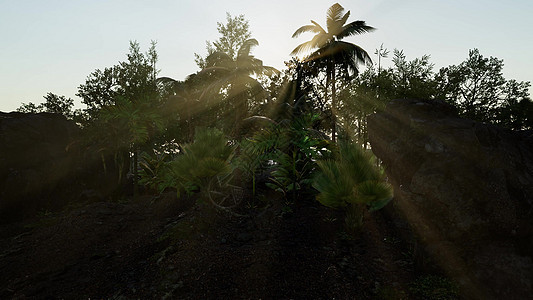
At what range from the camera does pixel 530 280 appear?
10.5 ft

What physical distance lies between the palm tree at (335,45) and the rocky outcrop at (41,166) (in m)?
14.9

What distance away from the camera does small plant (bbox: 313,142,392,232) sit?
432cm

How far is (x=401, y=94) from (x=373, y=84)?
2555mm

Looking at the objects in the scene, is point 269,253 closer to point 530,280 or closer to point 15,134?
point 530,280

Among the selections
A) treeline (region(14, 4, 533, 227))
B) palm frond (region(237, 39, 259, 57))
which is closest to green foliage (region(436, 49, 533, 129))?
treeline (region(14, 4, 533, 227))

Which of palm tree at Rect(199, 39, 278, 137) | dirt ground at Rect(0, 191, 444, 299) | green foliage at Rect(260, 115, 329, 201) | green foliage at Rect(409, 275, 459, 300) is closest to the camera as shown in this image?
green foliage at Rect(409, 275, 459, 300)

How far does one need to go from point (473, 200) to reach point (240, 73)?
16608 millimetres

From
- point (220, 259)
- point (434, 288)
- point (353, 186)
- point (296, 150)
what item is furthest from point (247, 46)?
point (434, 288)

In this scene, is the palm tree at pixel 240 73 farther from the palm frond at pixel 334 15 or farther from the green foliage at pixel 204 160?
the green foliage at pixel 204 160

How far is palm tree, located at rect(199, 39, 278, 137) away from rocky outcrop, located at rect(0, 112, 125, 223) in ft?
27.8

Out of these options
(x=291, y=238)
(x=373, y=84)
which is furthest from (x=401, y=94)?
(x=291, y=238)

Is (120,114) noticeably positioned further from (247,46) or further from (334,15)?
(334,15)

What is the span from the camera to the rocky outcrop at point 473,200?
3.37m

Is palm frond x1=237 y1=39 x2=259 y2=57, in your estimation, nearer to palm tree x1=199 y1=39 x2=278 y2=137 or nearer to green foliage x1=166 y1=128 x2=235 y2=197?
palm tree x1=199 y1=39 x2=278 y2=137
